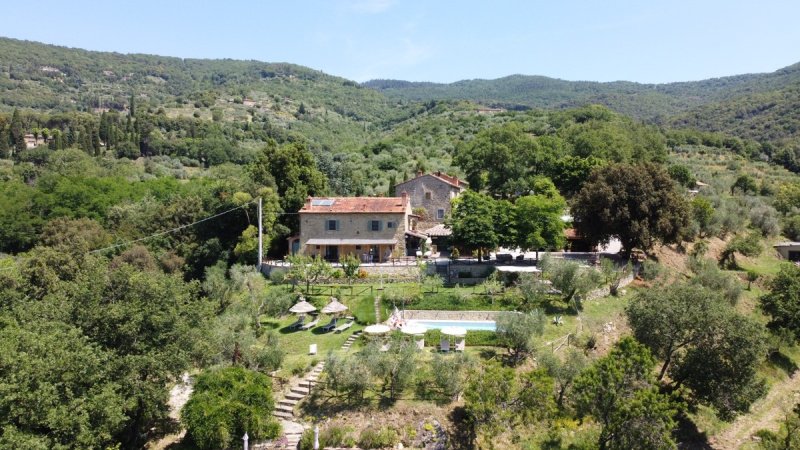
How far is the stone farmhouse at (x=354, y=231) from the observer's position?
39.3 metres

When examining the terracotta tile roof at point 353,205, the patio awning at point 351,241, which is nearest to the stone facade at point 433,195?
the terracotta tile roof at point 353,205

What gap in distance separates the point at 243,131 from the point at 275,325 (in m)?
115

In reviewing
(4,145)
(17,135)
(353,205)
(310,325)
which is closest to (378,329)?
(310,325)

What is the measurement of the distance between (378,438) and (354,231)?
827 inches

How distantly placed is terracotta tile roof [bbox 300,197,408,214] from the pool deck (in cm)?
1100

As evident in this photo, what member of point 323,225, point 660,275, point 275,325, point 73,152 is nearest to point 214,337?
point 275,325

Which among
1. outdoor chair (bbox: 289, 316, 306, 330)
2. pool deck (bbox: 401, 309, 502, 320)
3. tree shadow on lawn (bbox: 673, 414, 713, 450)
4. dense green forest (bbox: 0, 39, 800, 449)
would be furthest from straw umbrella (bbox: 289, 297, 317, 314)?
tree shadow on lawn (bbox: 673, 414, 713, 450)

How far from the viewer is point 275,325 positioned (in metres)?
29.8

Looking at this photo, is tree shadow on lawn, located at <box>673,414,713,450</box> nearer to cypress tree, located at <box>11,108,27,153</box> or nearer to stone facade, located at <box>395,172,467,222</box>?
stone facade, located at <box>395,172,467,222</box>

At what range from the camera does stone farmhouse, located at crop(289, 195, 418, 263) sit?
39312 mm

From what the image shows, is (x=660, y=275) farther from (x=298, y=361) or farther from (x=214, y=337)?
(x=214, y=337)

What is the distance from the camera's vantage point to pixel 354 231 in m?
39.6

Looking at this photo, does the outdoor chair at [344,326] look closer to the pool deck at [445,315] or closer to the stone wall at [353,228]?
the pool deck at [445,315]

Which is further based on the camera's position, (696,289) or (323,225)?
(323,225)
